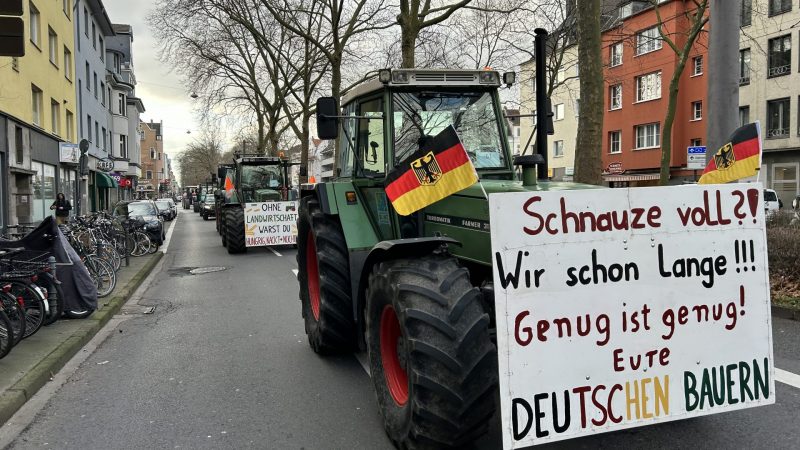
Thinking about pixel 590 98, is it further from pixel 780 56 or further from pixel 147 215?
pixel 780 56

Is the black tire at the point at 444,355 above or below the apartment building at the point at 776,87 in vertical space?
below

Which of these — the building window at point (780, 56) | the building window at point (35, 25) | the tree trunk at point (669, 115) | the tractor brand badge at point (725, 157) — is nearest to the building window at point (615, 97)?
the building window at point (780, 56)

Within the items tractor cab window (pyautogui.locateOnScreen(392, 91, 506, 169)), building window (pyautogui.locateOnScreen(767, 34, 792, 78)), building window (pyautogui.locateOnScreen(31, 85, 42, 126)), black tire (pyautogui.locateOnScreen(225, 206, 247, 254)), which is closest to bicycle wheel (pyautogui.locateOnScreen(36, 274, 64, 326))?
tractor cab window (pyautogui.locateOnScreen(392, 91, 506, 169))

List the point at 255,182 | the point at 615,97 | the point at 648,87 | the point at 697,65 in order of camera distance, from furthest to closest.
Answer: the point at 615,97, the point at 648,87, the point at 697,65, the point at 255,182

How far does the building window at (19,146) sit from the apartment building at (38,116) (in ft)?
0.09

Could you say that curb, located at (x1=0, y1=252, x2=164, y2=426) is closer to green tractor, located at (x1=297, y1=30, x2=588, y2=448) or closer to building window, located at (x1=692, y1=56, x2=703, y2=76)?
green tractor, located at (x1=297, y1=30, x2=588, y2=448)

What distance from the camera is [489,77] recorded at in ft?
16.6

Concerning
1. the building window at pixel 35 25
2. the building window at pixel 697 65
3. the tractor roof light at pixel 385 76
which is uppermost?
the building window at pixel 697 65

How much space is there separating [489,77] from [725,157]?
1.88 metres

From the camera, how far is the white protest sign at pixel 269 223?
1684 centimetres

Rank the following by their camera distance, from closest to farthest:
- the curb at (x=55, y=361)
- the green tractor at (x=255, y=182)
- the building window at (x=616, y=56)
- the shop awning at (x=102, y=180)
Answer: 1. the curb at (x=55, y=361)
2. the green tractor at (x=255, y=182)
3. the shop awning at (x=102, y=180)
4. the building window at (x=616, y=56)

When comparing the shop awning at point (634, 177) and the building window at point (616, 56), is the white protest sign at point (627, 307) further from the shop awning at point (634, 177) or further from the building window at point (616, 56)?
the building window at point (616, 56)

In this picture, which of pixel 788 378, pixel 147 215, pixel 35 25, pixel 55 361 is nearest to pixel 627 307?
pixel 788 378

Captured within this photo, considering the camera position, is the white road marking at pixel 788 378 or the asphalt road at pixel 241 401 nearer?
the asphalt road at pixel 241 401
